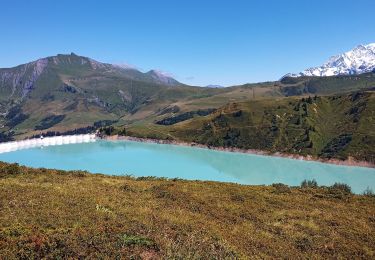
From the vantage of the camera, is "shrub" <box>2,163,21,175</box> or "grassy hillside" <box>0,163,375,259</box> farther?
"shrub" <box>2,163,21,175</box>

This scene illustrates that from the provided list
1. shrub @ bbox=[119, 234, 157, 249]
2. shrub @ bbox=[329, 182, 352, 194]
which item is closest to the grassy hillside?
shrub @ bbox=[119, 234, 157, 249]

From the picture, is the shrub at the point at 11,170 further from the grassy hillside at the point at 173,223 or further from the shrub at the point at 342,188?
the shrub at the point at 342,188

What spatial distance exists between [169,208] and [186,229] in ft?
23.5

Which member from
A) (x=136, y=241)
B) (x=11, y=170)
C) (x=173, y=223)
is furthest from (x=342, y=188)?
(x=136, y=241)

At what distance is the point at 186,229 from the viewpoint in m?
23.4

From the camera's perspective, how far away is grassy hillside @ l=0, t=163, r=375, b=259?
61.6 feet

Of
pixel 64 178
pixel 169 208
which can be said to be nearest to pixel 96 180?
pixel 64 178

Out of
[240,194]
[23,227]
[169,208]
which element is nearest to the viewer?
[23,227]

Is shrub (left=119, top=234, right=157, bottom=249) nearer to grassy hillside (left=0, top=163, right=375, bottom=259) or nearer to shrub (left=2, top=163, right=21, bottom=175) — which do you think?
grassy hillside (left=0, top=163, right=375, bottom=259)

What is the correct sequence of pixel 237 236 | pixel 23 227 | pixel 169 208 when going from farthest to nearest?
pixel 169 208
pixel 237 236
pixel 23 227

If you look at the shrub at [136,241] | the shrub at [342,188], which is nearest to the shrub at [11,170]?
the shrub at [136,241]

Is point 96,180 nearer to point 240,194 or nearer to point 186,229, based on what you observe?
point 240,194

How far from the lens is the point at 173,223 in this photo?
24.2 metres

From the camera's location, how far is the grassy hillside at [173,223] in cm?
1878
